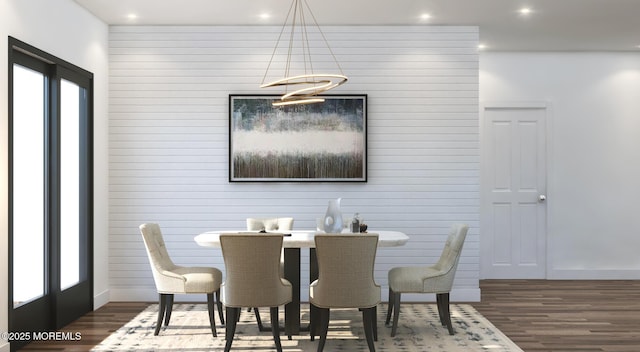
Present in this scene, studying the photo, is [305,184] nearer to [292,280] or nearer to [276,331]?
[292,280]

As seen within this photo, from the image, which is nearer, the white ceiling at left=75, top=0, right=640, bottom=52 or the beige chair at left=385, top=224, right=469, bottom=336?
the beige chair at left=385, top=224, right=469, bottom=336

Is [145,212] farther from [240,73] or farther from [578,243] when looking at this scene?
[578,243]

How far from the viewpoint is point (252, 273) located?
4.63m

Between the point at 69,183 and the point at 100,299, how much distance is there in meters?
1.31

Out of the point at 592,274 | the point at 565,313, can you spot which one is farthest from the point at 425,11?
the point at 592,274

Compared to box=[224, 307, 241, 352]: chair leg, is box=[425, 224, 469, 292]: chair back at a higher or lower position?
higher

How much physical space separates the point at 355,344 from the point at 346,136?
8.16ft

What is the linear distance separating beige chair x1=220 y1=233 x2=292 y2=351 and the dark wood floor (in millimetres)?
1179

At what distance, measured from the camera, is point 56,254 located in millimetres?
5633

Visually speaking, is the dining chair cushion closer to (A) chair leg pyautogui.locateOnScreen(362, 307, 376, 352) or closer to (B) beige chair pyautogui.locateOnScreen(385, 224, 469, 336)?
(A) chair leg pyautogui.locateOnScreen(362, 307, 376, 352)

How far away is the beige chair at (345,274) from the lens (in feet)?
14.9

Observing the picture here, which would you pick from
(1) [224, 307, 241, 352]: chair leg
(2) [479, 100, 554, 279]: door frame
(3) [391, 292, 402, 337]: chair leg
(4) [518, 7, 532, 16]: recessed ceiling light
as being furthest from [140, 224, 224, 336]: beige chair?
(2) [479, 100, 554, 279]: door frame

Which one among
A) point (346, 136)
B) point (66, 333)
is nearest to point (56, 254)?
point (66, 333)

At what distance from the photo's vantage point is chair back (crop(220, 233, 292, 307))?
4551 millimetres
